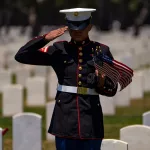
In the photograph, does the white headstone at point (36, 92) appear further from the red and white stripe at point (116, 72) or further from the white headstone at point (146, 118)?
the red and white stripe at point (116, 72)

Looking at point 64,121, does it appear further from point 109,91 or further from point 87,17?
point 87,17

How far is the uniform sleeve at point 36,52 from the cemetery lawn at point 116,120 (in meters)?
4.04

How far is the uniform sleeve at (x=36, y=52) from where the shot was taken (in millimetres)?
5855

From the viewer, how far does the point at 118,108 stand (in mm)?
13914

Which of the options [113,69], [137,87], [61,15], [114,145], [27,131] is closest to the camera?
[113,69]

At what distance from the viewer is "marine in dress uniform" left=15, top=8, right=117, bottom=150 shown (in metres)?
5.75

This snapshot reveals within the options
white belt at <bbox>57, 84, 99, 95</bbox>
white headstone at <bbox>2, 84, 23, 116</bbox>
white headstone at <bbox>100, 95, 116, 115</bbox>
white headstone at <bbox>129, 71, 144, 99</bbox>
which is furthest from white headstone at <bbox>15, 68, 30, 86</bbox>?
white belt at <bbox>57, 84, 99, 95</bbox>

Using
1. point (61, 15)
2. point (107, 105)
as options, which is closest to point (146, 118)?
point (107, 105)

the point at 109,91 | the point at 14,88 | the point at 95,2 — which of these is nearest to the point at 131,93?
the point at 14,88

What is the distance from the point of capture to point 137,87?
49.4 feet

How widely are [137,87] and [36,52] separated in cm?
930

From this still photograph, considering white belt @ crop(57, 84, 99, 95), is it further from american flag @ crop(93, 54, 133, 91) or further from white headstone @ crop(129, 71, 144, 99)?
white headstone @ crop(129, 71, 144, 99)

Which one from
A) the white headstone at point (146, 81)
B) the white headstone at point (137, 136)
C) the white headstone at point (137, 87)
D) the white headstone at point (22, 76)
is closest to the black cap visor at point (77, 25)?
the white headstone at point (137, 136)

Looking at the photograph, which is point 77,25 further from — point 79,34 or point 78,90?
point 78,90
